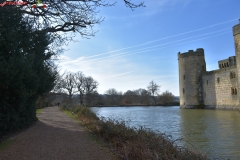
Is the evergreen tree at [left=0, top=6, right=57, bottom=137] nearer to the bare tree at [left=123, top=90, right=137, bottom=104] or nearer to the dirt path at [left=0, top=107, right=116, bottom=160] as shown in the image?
the dirt path at [left=0, top=107, right=116, bottom=160]

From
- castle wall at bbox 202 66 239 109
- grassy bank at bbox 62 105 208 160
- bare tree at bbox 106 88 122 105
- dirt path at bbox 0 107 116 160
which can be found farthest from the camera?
bare tree at bbox 106 88 122 105

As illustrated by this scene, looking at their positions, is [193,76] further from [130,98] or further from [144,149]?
[130,98]

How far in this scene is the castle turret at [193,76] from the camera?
35938 millimetres

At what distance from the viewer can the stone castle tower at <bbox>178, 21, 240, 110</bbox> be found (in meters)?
29.2

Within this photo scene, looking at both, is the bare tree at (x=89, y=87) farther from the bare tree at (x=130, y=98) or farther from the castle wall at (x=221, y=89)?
the castle wall at (x=221, y=89)

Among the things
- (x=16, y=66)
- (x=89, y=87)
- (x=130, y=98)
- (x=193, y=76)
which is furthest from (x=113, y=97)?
(x=16, y=66)

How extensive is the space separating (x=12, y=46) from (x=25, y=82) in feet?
4.49

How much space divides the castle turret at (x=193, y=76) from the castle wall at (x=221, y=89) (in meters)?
1.00

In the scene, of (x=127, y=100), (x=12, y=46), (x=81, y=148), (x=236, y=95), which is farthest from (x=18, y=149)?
(x=127, y=100)

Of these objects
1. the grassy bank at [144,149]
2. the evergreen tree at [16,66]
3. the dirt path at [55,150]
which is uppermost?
the evergreen tree at [16,66]

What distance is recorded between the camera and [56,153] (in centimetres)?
586

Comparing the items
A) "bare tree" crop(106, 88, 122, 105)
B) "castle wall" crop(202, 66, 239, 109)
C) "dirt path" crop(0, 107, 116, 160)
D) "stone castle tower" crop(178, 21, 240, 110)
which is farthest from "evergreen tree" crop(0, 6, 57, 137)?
"bare tree" crop(106, 88, 122, 105)

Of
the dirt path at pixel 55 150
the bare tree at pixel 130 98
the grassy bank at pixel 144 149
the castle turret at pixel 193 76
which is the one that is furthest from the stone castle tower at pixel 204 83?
the bare tree at pixel 130 98

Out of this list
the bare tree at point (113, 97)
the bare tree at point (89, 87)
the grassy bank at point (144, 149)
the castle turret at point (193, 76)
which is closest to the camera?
the grassy bank at point (144, 149)
